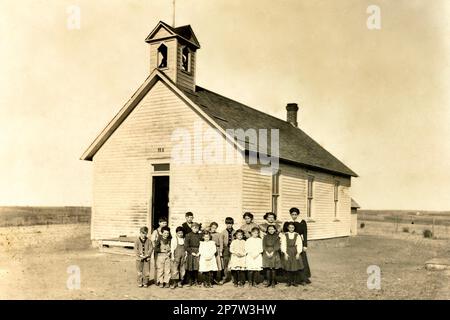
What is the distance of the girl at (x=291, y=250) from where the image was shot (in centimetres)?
1038

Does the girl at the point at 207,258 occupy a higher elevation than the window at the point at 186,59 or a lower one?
lower

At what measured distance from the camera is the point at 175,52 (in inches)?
629

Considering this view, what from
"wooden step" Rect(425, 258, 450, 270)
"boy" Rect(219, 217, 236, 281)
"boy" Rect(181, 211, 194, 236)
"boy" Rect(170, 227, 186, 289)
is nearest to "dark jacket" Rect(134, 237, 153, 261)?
"boy" Rect(170, 227, 186, 289)

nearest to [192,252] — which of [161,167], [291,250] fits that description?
[291,250]

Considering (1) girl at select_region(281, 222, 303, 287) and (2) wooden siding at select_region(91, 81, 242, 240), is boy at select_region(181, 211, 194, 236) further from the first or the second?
(2) wooden siding at select_region(91, 81, 242, 240)

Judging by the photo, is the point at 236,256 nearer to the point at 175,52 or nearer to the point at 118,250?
the point at 118,250

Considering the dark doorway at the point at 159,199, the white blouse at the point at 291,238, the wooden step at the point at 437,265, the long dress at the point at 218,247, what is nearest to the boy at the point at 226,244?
the long dress at the point at 218,247

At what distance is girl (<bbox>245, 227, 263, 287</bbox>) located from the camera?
10.3 m

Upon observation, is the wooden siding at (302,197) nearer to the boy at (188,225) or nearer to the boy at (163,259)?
the boy at (188,225)

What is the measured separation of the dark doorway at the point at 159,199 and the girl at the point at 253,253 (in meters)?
6.48

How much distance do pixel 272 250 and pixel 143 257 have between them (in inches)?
120
